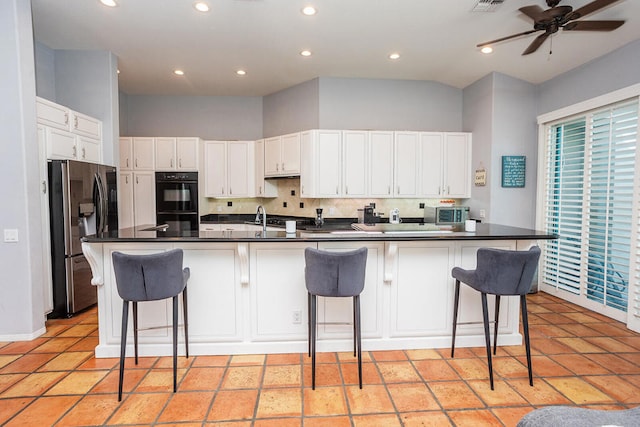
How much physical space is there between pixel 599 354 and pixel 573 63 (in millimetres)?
3250

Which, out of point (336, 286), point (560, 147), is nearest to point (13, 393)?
point (336, 286)

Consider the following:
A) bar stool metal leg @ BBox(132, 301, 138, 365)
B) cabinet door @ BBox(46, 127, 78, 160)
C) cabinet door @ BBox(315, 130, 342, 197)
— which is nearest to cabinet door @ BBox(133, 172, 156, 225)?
cabinet door @ BBox(46, 127, 78, 160)

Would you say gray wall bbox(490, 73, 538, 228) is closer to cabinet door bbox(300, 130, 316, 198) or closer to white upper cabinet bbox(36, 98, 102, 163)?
cabinet door bbox(300, 130, 316, 198)

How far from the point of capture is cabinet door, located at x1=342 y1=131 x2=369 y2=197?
4965mm

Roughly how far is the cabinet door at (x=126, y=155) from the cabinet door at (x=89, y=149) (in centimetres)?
107

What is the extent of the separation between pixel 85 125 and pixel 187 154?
1553mm

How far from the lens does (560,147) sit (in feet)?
14.5

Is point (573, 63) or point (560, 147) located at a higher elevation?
point (573, 63)

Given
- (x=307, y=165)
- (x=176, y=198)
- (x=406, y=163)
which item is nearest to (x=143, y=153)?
(x=176, y=198)

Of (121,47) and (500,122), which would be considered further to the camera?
(500,122)

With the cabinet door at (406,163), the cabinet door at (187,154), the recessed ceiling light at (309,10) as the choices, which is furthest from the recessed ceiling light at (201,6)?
the cabinet door at (406,163)

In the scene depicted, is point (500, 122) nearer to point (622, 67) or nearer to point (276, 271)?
point (622, 67)

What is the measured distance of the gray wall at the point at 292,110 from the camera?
17.3ft

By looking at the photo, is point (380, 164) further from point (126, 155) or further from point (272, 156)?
point (126, 155)
